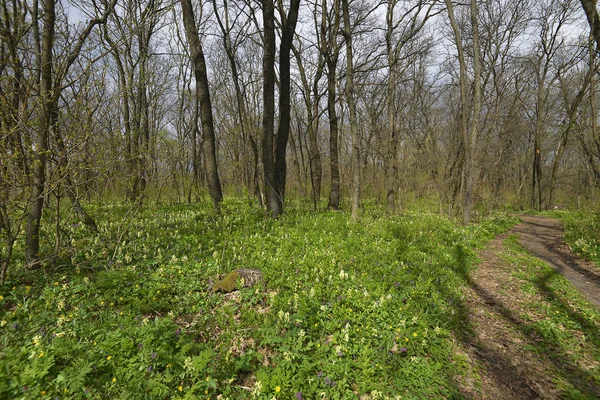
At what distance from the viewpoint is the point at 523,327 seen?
174 inches

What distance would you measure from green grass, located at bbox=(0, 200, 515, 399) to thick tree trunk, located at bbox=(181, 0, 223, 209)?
3528 millimetres

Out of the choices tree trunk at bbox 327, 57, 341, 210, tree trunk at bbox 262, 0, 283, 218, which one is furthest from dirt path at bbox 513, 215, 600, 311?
tree trunk at bbox 262, 0, 283, 218

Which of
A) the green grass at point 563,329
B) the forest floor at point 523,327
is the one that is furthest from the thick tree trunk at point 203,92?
the green grass at point 563,329

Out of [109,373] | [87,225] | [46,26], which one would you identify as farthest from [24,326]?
[46,26]

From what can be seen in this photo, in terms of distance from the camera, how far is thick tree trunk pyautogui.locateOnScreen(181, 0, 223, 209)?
8812 mm

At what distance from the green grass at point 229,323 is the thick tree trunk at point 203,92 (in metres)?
3.53

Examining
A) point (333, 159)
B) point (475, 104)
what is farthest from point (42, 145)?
point (475, 104)

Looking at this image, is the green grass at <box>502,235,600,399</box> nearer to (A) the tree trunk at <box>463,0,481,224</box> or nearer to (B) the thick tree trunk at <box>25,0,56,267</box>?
(A) the tree trunk at <box>463,0,481,224</box>

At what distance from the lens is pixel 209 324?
3.63 m

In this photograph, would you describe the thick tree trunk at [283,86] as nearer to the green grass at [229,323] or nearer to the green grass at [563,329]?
the green grass at [229,323]

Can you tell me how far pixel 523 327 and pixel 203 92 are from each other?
34.2 ft

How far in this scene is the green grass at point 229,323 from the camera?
264cm

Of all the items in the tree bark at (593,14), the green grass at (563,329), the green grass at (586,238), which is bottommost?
the green grass at (563,329)

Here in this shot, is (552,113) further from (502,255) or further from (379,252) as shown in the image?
(379,252)
